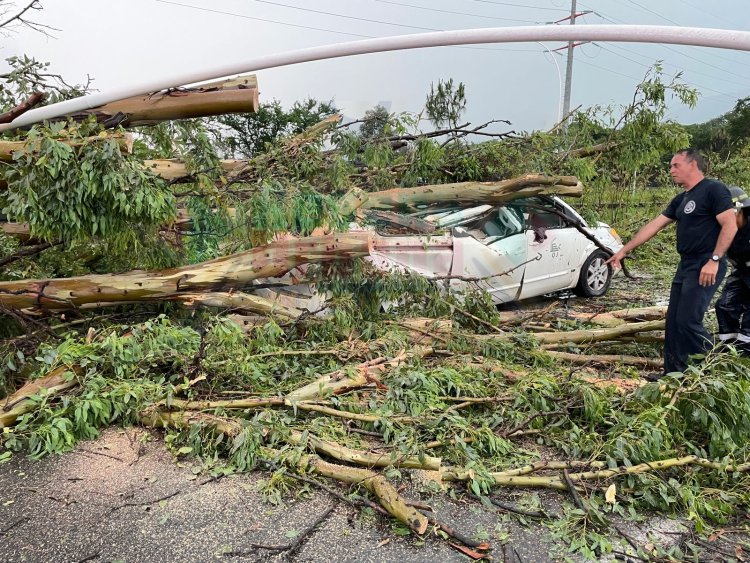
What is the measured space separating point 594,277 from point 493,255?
1.89 metres

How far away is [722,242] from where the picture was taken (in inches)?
132

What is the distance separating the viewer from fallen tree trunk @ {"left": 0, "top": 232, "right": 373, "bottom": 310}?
379cm

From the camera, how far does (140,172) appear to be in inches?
132

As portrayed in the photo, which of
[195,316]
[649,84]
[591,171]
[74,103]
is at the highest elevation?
[649,84]

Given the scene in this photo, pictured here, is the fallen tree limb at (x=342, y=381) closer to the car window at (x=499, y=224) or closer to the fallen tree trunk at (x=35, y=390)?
the fallen tree trunk at (x=35, y=390)

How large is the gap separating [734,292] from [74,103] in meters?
4.80

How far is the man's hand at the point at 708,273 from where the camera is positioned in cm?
338

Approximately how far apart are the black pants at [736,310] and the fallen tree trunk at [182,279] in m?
2.70

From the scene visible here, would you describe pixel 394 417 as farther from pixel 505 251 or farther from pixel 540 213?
pixel 540 213

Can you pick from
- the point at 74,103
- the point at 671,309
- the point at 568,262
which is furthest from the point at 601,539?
the point at 568,262

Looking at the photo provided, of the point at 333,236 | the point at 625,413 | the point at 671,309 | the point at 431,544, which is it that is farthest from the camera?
the point at 333,236

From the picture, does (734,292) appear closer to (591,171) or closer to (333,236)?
(591,171)

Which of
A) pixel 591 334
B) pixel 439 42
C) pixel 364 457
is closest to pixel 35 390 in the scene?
pixel 364 457

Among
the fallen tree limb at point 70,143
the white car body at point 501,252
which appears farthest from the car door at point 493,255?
the fallen tree limb at point 70,143
